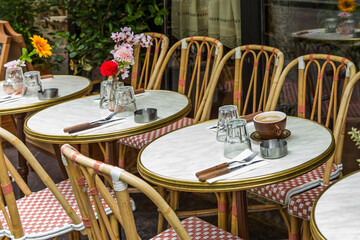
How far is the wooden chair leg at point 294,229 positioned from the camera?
2.22 m

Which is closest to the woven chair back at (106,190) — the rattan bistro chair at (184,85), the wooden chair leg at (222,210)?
the wooden chair leg at (222,210)

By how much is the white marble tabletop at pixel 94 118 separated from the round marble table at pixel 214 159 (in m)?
0.22

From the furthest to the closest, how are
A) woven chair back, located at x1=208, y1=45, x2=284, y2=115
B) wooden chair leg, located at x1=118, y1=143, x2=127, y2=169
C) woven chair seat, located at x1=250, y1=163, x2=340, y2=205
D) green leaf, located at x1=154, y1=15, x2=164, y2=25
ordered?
green leaf, located at x1=154, y1=15, x2=164, y2=25 → wooden chair leg, located at x1=118, y1=143, x2=127, y2=169 → woven chair back, located at x1=208, y1=45, x2=284, y2=115 → woven chair seat, located at x1=250, y1=163, x2=340, y2=205

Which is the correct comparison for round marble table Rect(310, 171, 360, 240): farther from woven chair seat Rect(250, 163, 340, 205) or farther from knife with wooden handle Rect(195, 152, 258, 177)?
woven chair seat Rect(250, 163, 340, 205)

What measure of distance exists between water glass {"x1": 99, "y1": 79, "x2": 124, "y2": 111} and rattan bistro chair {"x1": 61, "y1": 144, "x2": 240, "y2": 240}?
2.86ft

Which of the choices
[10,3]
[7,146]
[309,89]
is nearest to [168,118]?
[309,89]

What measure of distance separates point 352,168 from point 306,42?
809 millimetres

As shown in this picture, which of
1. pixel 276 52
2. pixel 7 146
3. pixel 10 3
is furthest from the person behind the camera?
pixel 10 3

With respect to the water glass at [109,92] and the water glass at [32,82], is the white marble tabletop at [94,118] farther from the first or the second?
the water glass at [32,82]

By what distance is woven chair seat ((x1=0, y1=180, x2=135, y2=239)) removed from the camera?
2.10 meters

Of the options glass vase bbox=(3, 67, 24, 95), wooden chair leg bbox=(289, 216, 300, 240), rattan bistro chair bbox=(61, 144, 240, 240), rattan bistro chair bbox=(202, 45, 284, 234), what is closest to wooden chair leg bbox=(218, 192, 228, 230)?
rattan bistro chair bbox=(202, 45, 284, 234)

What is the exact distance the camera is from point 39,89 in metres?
3.18

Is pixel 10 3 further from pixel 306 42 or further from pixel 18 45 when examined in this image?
pixel 306 42

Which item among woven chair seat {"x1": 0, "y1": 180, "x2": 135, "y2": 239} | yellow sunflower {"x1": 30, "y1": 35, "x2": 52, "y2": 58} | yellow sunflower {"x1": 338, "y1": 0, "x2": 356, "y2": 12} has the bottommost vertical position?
woven chair seat {"x1": 0, "y1": 180, "x2": 135, "y2": 239}
